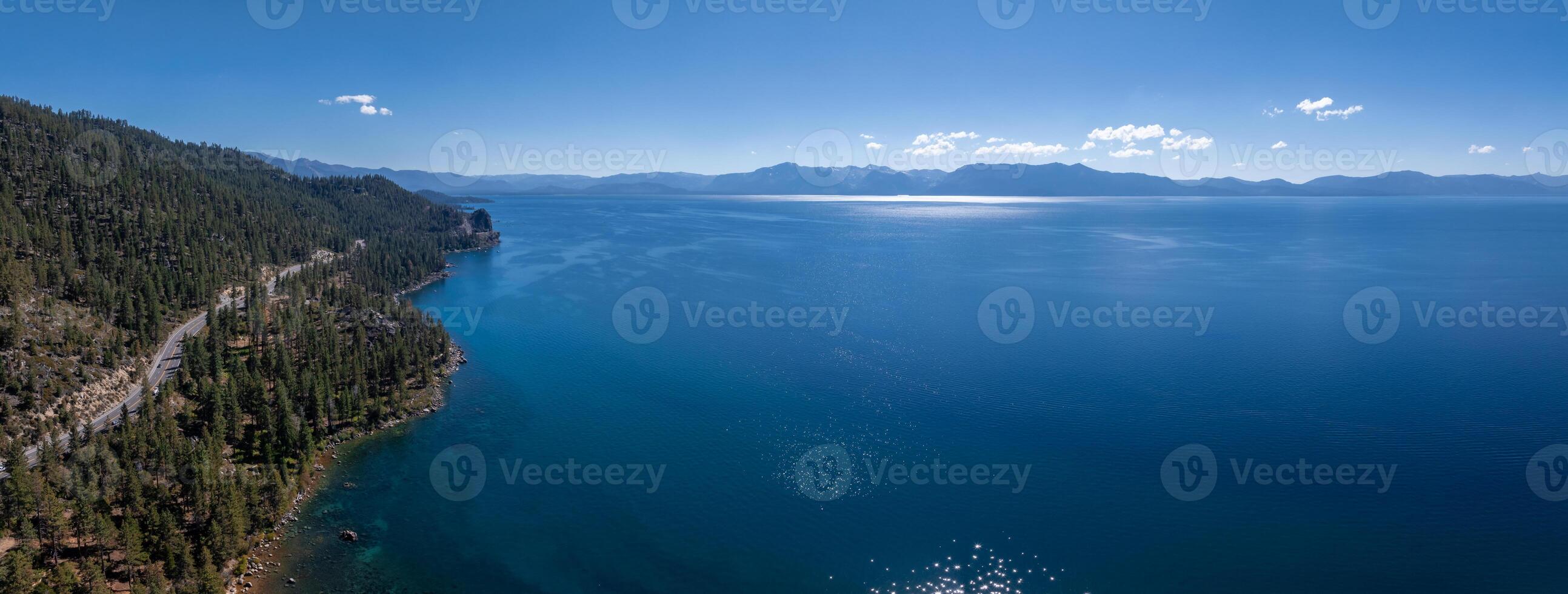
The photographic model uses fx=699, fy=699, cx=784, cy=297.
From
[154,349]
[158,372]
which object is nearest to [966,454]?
[158,372]

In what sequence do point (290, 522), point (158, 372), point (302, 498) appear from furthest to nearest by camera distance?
point (158, 372) < point (302, 498) < point (290, 522)

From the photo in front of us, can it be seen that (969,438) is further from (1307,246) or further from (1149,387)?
(1307,246)

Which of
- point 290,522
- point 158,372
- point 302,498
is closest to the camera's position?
point 290,522

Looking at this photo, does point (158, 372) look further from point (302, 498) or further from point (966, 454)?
point (966, 454)

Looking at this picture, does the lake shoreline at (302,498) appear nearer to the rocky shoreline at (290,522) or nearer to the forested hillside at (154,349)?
the rocky shoreline at (290,522)

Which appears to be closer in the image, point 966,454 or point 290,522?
point 290,522

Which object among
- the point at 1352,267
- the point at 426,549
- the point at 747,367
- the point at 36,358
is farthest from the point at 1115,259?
the point at 36,358

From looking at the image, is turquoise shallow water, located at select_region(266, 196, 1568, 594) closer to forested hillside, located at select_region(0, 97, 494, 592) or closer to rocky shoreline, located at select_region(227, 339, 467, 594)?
rocky shoreline, located at select_region(227, 339, 467, 594)
